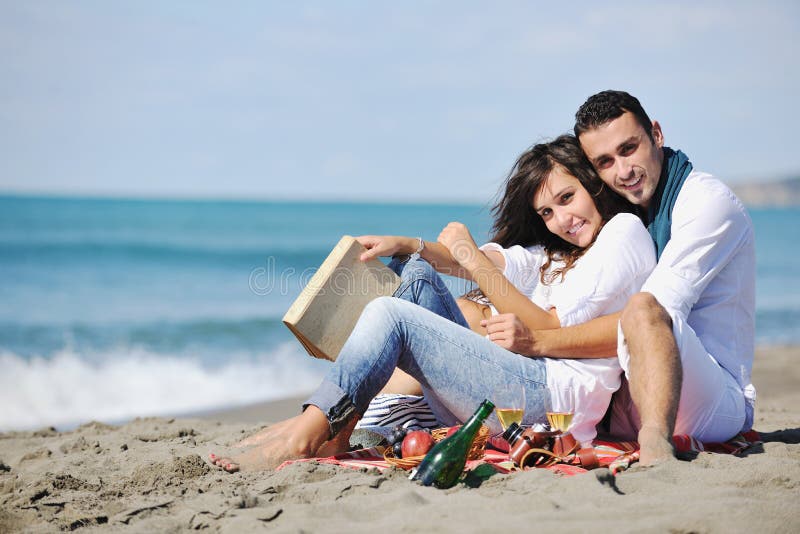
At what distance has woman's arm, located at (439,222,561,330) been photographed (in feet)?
11.5

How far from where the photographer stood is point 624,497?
8.50ft

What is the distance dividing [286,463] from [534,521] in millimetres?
1253

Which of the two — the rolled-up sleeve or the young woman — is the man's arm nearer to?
the young woman

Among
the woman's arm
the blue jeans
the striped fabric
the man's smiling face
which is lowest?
the striped fabric

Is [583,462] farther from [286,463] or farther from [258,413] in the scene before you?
[258,413]

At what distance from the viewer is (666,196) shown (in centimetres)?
357

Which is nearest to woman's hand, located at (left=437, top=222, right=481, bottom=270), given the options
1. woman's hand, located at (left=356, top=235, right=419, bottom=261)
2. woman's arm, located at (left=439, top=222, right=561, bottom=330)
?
woman's arm, located at (left=439, top=222, right=561, bottom=330)

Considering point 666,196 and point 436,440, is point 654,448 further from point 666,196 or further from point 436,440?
point 666,196

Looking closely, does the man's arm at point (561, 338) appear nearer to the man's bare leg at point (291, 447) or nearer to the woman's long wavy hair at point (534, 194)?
the woman's long wavy hair at point (534, 194)

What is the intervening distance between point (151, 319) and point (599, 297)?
10934 mm

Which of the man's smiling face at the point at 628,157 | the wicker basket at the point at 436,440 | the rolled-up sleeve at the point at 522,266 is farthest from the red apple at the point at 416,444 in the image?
the man's smiling face at the point at 628,157

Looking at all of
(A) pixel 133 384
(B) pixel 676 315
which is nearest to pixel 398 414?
(B) pixel 676 315

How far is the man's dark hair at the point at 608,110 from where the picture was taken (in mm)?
3764

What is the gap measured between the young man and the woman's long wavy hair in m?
0.14
